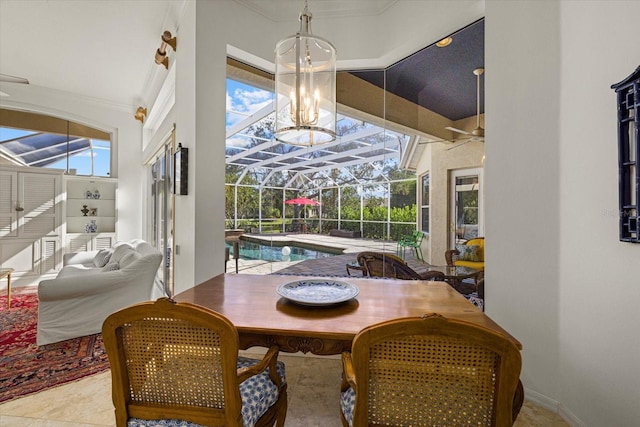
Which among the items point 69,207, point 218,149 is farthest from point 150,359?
point 69,207

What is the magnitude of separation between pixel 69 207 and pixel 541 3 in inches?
281

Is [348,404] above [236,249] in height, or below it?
below

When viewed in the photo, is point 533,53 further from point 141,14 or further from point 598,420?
point 141,14

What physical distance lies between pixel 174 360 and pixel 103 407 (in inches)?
58.5

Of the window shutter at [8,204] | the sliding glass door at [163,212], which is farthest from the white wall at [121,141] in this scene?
the window shutter at [8,204]

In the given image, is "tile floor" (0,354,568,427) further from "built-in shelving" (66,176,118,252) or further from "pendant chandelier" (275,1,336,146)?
"built-in shelving" (66,176,118,252)

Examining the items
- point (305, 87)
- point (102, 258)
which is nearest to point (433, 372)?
point (305, 87)

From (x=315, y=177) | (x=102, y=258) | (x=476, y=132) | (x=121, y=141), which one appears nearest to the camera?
(x=315, y=177)

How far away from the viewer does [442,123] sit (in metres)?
3.52

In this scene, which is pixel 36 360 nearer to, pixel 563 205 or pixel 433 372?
pixel 433 372

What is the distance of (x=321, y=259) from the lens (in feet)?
10.6

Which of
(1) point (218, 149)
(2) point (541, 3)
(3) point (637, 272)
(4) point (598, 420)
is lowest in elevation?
(4) point (598, 420)

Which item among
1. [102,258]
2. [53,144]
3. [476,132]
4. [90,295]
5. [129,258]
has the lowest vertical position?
[90,295]

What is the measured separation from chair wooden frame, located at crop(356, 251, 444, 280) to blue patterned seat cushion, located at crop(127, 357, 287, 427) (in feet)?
5.96
